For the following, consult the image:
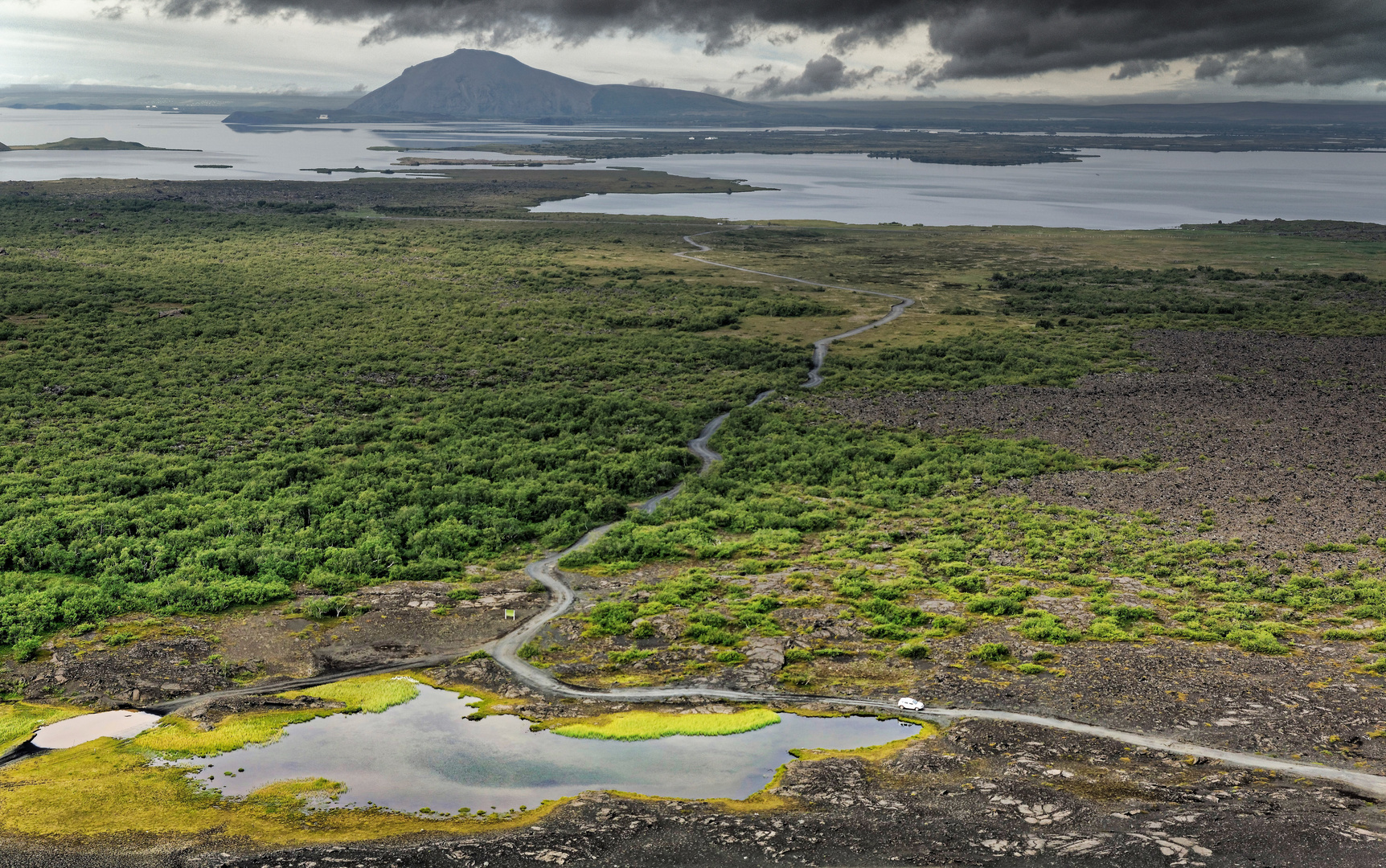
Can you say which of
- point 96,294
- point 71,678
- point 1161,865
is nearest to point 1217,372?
point 1161,865

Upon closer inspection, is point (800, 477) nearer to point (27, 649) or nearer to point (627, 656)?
point (627, 656)

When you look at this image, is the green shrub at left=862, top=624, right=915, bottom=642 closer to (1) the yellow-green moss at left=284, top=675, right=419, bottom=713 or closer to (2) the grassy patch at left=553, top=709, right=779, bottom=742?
(2) the grassy patch at left=553, top=709, right=779, bottom=742

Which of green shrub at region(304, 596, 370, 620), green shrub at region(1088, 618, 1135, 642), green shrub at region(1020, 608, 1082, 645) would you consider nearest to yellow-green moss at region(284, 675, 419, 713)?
green shrub at region(304, 596, 370, 620)

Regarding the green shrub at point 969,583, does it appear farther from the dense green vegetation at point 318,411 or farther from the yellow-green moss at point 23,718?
the yellow-green moss at point 23,718

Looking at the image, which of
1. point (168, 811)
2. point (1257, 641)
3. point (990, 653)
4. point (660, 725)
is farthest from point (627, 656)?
point (1257, 641)

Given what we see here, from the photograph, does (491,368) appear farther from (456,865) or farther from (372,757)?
(456,865)

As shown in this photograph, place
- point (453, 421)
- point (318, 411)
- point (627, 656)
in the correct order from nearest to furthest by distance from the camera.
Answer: point (627, 656)
point (453, 421)
point (318, 411)

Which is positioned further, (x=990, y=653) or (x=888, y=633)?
(x=888, y=633)
